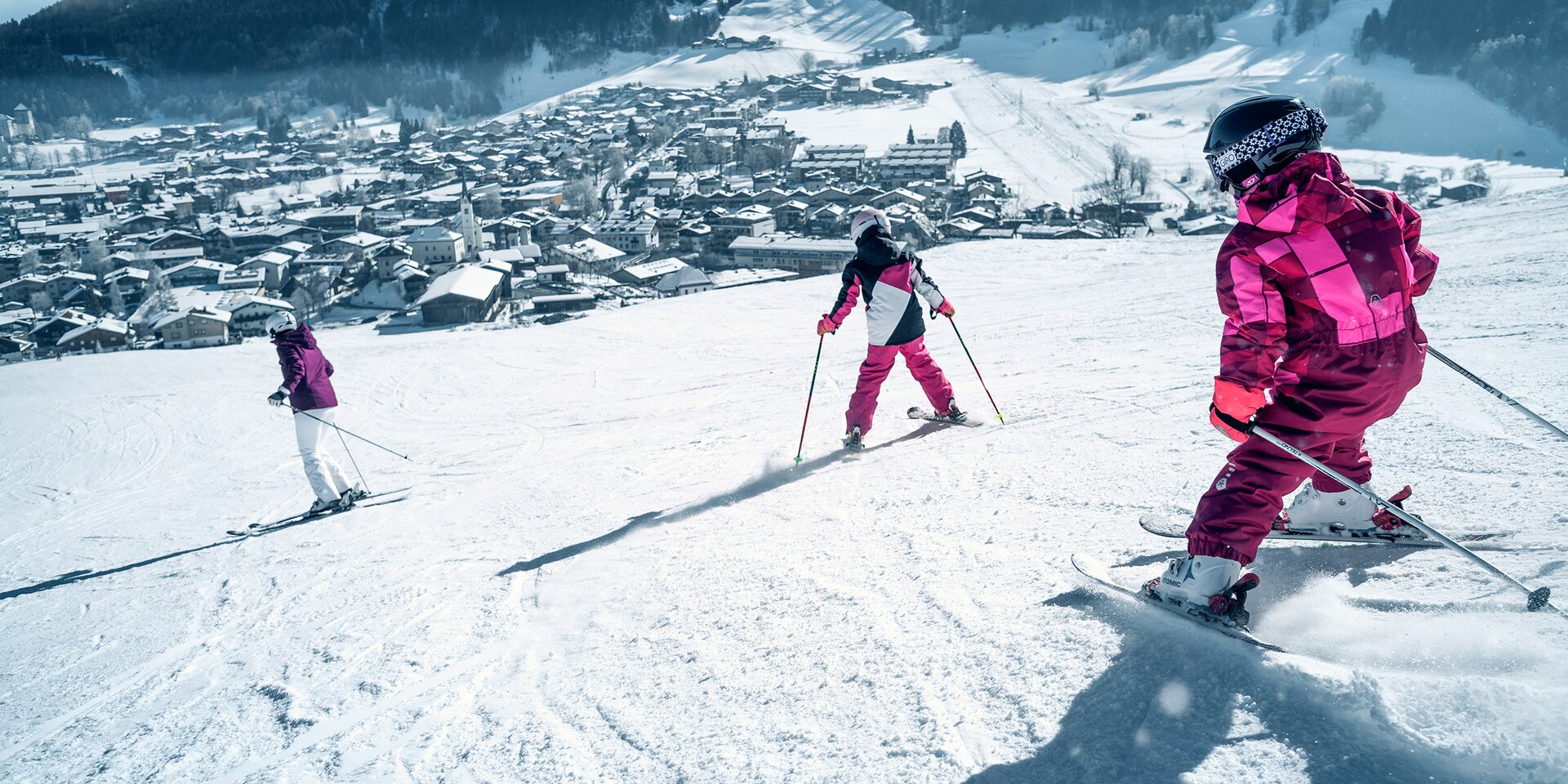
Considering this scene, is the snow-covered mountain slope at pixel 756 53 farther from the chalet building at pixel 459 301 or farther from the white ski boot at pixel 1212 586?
the white ski boot at pixel 1212 586

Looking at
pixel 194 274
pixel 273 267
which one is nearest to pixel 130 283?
pixel 194 274

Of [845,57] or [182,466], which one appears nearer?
[182,466]

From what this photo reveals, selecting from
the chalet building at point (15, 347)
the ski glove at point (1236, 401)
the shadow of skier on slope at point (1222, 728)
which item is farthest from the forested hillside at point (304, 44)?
the shadow of skier on slope at point (1222, 728)

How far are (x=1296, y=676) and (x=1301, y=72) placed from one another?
67434mm

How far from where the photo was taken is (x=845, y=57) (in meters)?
93.8

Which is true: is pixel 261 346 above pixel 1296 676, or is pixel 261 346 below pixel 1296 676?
below

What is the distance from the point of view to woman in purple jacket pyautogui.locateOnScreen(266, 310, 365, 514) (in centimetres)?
537

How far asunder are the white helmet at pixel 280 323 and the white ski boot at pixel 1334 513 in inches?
211

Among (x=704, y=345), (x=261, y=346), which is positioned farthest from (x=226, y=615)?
(x=261, y=346)

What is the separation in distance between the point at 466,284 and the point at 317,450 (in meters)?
19.5

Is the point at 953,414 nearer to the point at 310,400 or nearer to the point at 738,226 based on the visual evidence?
the point at 310,400

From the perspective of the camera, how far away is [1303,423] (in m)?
2.13

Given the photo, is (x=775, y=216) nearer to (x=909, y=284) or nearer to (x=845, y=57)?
(x=909, y=284)

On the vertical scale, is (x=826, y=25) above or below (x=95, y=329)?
above
